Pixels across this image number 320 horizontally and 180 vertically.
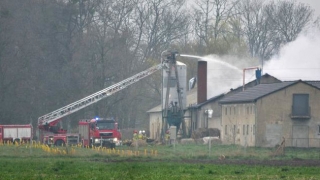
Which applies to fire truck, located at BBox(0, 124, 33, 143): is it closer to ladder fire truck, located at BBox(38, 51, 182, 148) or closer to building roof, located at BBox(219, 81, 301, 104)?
ladder fire truck, located at BBox(38, 51, 182, 148)

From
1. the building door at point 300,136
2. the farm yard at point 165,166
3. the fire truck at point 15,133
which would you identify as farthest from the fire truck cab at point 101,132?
the farm yard at point 165,166

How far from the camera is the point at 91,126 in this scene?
91375mm

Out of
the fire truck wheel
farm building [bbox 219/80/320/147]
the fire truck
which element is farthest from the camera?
the fire truck

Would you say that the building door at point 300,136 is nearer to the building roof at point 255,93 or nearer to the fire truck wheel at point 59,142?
the building roof at point 255,93

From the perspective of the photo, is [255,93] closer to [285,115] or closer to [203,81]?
[285,115]

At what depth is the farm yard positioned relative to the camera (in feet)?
149

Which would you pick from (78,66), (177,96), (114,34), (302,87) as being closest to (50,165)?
(302,87)

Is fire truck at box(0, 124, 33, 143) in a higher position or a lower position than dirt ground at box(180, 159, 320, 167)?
higher

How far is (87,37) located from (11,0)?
966 centimetres

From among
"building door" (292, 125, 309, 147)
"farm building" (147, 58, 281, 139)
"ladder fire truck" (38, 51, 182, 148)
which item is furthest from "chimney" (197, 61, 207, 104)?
"building door" (292, 125, 309, 147)

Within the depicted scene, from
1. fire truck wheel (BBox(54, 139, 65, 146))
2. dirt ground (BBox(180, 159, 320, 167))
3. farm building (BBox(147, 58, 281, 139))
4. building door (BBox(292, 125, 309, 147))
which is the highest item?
farm building (BBox(147, 58, 281, 139))

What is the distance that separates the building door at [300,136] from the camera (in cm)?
8519

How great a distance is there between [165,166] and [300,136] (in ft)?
113

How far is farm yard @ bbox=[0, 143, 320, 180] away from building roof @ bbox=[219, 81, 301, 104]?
13.1 m
